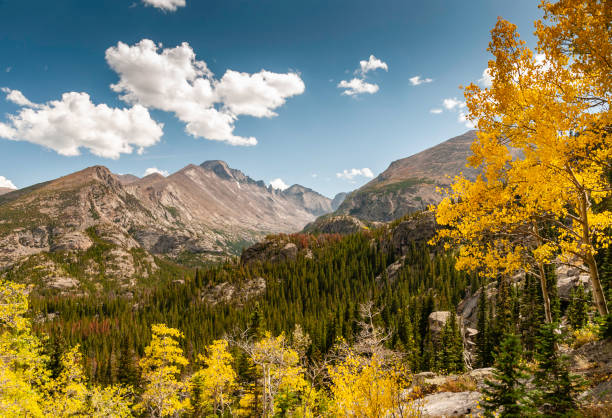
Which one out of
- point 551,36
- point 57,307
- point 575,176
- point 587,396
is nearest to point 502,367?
point 587,396

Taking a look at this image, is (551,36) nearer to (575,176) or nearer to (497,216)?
(575,176)

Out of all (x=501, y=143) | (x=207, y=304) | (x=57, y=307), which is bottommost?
(x=207, y=304)

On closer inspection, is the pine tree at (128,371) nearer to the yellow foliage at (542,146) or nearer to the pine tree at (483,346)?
the yellow foliage at (542,146)

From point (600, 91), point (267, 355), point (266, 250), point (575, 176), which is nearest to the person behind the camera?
point (600, 91)

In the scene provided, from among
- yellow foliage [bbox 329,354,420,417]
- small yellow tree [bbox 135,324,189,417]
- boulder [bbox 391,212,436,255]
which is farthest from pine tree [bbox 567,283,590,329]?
boulder [bbox 391,212,436,255]

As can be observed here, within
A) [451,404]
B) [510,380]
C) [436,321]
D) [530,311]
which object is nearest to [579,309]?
[530,311]

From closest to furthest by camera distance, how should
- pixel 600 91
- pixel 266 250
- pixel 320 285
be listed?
pixel 600 91, pixel 320 285, pixel 266 250

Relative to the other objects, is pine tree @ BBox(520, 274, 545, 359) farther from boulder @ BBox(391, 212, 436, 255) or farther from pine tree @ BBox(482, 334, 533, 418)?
boulder @ BBox(391, 212, 436, 255)

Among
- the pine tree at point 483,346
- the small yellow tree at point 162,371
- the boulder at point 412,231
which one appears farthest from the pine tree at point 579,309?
the boulder at point 412,231

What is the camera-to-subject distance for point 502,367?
7.99 metres

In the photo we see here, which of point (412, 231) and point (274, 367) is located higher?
point (412, 231)

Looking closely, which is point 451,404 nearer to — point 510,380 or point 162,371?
point 510,380

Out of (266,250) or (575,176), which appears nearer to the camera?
(575,176)

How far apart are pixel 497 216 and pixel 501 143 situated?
9.19ft
